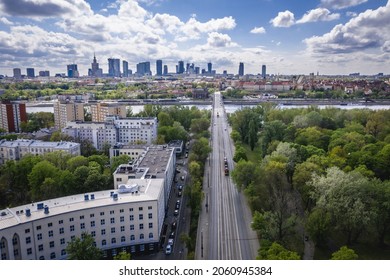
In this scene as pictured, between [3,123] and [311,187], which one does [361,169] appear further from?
[3,123]

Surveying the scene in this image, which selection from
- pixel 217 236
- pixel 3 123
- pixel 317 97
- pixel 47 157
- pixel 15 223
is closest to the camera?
pixel 15 223

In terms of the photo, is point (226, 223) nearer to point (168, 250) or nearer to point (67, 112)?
point (168, 250)

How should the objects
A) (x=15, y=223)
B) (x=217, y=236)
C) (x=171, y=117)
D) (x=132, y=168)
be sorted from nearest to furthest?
(x=15, y=223), (x=217, y=236), (x=132, y=168), (x=171, y=117)

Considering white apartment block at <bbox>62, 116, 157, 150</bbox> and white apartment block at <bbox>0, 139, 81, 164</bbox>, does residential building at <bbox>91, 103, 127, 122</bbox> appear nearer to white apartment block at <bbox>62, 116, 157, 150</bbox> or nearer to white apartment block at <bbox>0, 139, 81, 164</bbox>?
white apartment block at <bbox>62, 116, 157, 150</bbox>

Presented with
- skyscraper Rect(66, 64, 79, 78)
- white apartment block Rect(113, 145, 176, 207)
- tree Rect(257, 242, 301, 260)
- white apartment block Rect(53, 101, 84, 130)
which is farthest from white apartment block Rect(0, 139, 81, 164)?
tree Rect(257, 242, 301, 260)

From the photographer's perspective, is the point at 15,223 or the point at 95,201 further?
the point at 95,201

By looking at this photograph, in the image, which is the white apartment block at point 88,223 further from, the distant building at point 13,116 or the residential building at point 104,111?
the residential building at point 104,111

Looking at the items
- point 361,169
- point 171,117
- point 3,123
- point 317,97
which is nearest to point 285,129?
point 361,169
